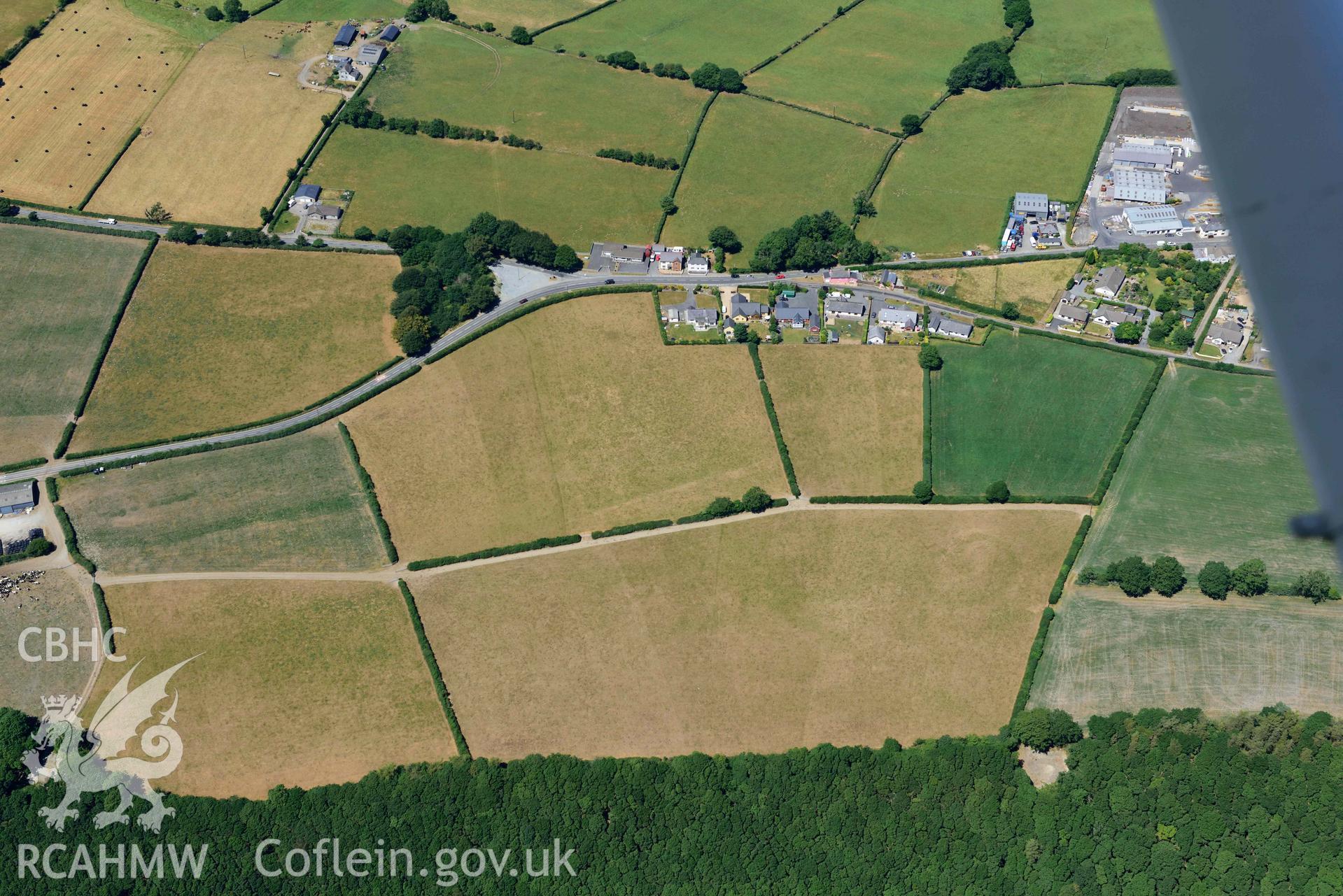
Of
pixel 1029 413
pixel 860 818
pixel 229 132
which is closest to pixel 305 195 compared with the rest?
pixel 229 132

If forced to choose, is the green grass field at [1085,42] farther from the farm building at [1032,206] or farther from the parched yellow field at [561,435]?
the parched yellow field at [561,435]

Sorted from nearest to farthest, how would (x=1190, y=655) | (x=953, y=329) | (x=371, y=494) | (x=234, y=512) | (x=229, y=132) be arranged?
Answer: 1. (x=1190, y=655)
2. (x=234, y=512)
3. (x=371, y=494)
4. (x=953, y=329)
5. (x=229, y=132)

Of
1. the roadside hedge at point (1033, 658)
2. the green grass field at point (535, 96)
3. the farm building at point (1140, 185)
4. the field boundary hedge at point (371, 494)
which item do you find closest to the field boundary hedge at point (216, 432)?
the field boundary hedge at point (371, 494)

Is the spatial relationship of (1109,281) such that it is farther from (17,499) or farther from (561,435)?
(17,499)

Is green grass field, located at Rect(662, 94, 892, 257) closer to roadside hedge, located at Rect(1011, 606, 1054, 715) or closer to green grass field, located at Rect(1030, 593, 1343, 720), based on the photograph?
roadside hedge, located at Rect(1011, 606, 1054, 715)

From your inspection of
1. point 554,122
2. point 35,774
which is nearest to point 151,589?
point 35,774

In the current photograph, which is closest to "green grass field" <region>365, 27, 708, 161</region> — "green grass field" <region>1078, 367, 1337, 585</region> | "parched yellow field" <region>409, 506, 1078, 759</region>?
"parched yellow field" <region>409, 506, 1078, 759</region>
